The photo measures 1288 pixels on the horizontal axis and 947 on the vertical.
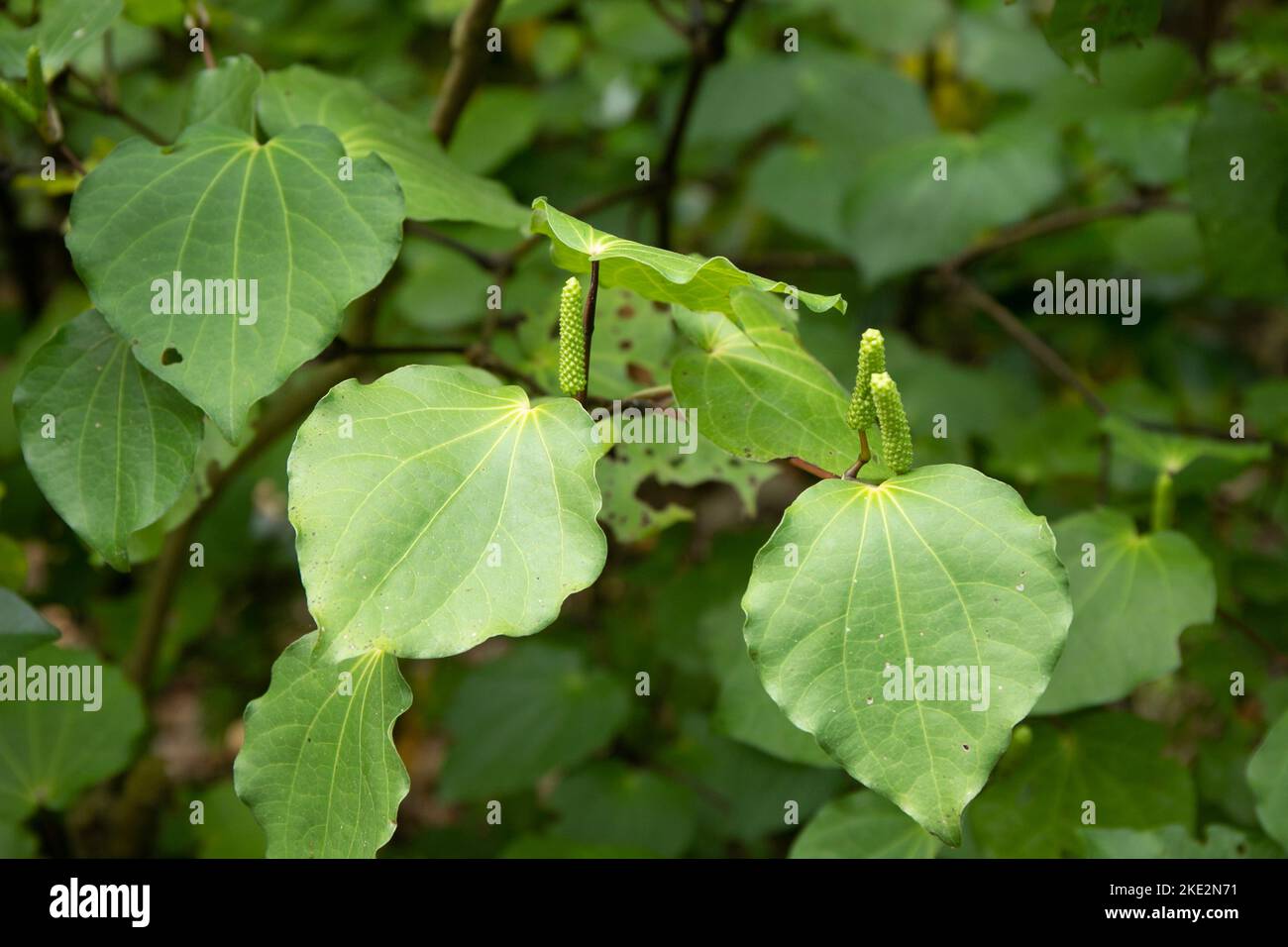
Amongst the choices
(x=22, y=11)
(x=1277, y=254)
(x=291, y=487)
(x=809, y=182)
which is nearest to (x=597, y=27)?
(x=809, y=182)

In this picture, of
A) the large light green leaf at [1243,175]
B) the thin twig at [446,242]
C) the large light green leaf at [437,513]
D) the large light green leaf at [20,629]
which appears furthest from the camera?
the large light green leaf at [1243,175]

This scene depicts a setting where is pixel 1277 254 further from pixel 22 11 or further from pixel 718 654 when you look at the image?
pixel 22 11

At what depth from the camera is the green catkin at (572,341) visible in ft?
3.81

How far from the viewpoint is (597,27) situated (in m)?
2.74

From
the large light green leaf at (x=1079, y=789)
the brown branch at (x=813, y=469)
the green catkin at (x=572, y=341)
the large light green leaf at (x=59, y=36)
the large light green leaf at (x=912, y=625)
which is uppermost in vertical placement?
the large light green leaf at (x=59, y=36)

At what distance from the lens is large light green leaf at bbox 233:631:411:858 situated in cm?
117

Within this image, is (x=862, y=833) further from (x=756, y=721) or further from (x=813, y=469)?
(x=813, y=469)

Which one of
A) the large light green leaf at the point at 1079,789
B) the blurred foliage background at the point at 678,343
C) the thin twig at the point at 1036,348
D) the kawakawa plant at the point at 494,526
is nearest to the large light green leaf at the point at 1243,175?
the blurred foliage background at the point at 678,343

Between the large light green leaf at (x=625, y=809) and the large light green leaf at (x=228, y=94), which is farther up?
the large light green leaf at (x=228, y=94)

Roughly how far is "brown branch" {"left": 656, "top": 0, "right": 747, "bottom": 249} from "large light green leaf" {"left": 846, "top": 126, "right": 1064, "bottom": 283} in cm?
47

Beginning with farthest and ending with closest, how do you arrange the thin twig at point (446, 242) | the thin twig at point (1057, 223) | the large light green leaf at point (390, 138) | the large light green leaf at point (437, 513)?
the thin twig at point (1057, 223) → the thin twig at point (446, 242) → the large light green leaf at point (390, 138) → the large light green leaf at point (437, 513)

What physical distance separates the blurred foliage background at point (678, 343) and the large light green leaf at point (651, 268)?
0.40m

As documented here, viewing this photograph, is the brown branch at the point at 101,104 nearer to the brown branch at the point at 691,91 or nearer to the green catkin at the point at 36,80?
the green catkin at the point at 36,80
